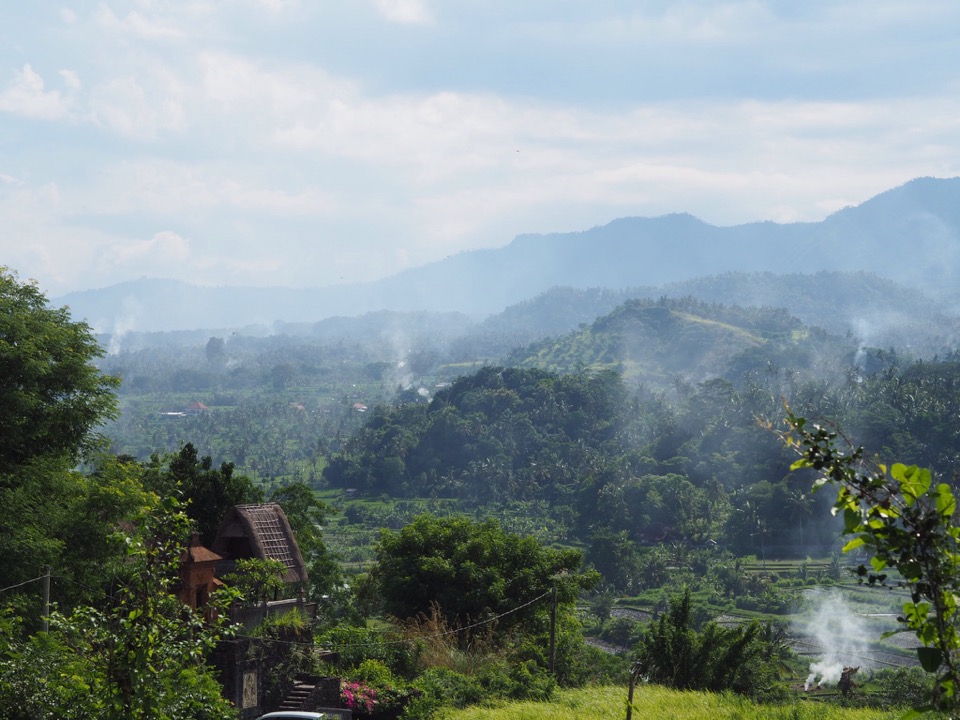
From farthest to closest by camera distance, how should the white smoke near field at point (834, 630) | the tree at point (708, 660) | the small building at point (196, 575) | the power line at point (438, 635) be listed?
the white smoke near field at point (834, 630) → the tree at point (708, 660) → the small building at point (196, 575) → the power line at point (438, 635)

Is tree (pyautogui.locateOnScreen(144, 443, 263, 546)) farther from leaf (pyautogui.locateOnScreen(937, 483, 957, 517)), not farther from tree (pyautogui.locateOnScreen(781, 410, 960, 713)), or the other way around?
leaf (pyautogui.locateOnScreen(937, 483, 957, 517))

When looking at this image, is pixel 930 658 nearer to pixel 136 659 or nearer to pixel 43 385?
pixel 136 659

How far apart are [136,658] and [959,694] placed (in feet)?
18.8

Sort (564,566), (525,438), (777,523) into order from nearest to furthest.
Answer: (564,566), (777,523), (525,438)

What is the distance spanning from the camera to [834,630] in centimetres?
6494

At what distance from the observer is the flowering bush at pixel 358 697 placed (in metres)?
16.7

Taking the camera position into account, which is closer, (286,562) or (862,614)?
(286,562)

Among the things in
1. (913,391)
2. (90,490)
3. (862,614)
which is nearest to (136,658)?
(90,490)

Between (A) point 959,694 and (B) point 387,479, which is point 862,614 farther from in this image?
(A) point 959,694

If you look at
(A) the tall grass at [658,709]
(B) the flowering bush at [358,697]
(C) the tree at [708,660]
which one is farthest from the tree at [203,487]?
(A) the tall grass at [658,709]

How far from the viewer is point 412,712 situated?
1642 cm

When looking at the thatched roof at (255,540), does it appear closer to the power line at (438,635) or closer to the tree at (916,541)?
the power line at (438,635)

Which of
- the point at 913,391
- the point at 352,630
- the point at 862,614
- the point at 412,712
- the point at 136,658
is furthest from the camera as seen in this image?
the point at 913,391

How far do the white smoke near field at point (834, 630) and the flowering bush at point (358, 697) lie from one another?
1771 inches
